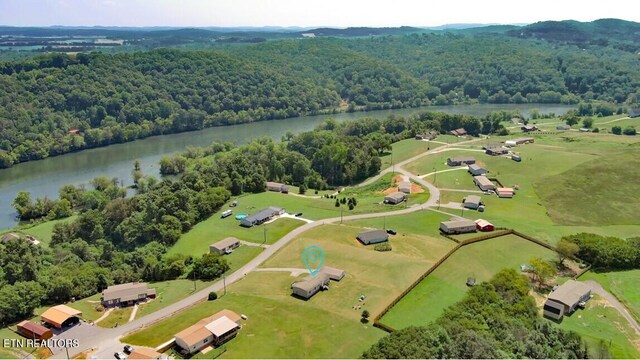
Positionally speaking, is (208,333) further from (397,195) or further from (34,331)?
(397,195)

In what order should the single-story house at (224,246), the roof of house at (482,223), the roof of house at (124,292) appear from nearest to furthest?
the roof of house at (124,292) < the single-story house at (224,246) < the roof of house at (482,223)

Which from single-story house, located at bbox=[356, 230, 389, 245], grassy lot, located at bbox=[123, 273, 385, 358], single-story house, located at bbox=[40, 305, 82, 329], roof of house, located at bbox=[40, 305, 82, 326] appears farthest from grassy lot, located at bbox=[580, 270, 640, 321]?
roof of house, located at bbox=[40, 305, 82, 326]

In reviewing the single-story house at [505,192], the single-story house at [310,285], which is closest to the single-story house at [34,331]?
the single-story house at [310,285]

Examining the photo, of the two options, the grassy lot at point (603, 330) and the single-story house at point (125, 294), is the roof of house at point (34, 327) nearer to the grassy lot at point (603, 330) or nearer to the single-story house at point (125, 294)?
the single-story house at point (125, 294)

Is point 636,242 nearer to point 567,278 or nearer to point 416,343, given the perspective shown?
point 567,278

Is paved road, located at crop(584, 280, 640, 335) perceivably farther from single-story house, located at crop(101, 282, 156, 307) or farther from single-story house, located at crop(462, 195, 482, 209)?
single-story house, located at crop(101, 282, 156, 307)

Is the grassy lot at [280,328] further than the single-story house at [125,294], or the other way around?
the single-story house at [125,294]
